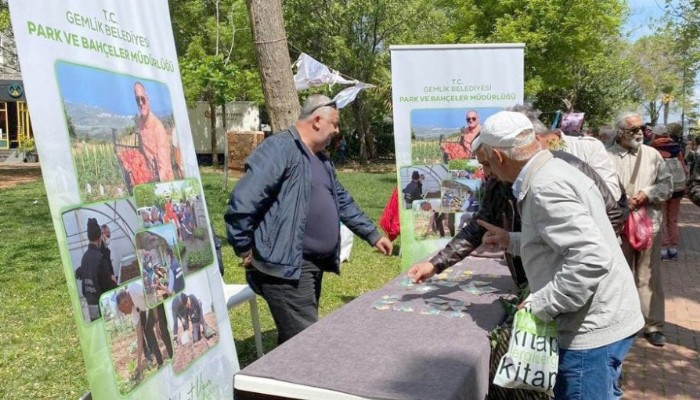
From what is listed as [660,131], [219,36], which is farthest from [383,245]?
[219,36]

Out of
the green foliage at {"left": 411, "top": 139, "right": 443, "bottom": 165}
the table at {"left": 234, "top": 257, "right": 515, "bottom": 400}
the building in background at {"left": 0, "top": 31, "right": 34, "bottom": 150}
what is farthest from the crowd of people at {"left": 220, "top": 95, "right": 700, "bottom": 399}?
the building in background at {"left": 0, "top": 31, "right": 34, "bottom": 150}

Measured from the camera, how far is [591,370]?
2426 mm

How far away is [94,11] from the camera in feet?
8.25

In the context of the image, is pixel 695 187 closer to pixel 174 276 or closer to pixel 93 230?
pixel 174 276

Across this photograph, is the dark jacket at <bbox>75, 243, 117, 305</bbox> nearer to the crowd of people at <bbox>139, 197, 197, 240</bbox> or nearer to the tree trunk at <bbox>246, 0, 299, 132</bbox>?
the crowd of people at <bbox>139, 197, 197, 240</bbox>

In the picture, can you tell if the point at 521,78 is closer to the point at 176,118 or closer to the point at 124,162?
the point at 176,118

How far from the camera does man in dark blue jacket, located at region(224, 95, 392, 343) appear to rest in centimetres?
343

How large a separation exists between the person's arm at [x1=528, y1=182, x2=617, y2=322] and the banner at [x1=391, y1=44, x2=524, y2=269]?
3.59m

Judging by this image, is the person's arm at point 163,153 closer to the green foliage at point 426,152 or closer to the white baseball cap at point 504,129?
the white baseball cap at point 504,129

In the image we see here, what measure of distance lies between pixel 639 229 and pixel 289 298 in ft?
10.5

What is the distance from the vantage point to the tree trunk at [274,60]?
6012 mm

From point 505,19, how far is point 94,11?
20049mm

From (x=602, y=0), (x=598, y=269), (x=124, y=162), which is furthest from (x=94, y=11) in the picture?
(x=602, y=0)

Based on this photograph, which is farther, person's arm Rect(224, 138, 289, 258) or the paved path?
the paved path
